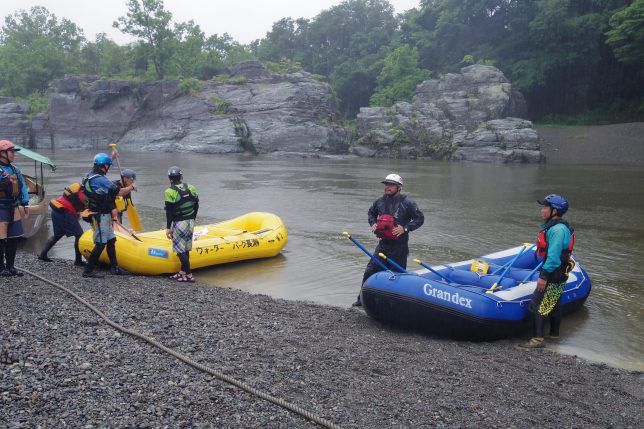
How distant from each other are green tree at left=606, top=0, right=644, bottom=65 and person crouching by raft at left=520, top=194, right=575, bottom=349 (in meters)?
37.1

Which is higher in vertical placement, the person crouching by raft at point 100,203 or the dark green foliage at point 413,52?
the dark green foliage at point 413,52

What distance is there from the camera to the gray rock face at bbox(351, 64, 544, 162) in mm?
33750

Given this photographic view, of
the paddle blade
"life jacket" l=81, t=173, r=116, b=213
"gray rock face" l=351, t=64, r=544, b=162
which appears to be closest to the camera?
"life jacket" l=81, t=173, r=116, b=213

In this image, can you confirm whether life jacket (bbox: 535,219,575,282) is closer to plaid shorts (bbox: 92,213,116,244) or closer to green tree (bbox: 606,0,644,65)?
plaid shorts (bbox: 92,213,116,244)

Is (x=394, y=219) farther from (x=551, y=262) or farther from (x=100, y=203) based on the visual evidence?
(x=100, y=203)

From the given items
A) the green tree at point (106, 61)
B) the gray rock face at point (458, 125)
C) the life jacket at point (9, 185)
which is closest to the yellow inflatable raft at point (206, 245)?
the life jacket at point (9, 185)

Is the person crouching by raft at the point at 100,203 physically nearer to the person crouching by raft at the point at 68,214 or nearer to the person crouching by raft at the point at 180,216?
the person crouching by raft at the point at 180,216

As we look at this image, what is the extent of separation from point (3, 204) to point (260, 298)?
321cm

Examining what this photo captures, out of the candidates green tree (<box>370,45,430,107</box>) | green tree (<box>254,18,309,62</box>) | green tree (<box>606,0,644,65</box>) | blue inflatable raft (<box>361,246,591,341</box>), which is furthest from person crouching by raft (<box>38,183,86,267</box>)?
green tree (<box>254,18,309,62</box>)

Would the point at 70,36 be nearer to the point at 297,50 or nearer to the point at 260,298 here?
the point at 297,50

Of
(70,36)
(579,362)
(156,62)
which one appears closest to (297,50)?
(156,62)

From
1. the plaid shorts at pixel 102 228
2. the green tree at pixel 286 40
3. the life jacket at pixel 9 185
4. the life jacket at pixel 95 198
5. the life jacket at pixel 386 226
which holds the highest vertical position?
the green tree at pixel 286 40

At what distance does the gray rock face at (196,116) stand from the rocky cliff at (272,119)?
80mm

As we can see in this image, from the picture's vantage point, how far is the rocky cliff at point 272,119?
36625 mm
